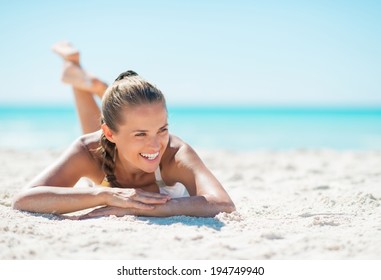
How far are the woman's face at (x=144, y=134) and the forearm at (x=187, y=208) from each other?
0.29m

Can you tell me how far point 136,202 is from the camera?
99.8 inches

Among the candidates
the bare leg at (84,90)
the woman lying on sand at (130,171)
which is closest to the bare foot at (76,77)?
the bare leg at (84,90)

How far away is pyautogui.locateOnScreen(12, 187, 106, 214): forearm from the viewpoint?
259cm

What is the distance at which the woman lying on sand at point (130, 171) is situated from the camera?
257 cm

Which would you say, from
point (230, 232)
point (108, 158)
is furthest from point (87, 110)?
point (230, 232)

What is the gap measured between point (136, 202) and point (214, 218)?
0.46 meters

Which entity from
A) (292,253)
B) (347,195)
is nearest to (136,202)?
(292,253)

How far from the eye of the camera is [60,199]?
261 cm

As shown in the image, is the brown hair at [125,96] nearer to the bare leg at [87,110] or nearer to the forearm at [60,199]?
the forearm at [60,199]

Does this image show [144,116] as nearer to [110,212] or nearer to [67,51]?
[110,212]

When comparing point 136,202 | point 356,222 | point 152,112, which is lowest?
point 356,222

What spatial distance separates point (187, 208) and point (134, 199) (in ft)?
1.03

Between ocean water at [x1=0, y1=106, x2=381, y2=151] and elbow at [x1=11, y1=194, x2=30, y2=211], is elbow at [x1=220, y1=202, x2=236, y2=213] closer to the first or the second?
elbow at [x1=11, y1=194, x2=30, y2=211]

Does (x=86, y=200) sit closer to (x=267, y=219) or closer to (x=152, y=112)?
(x=152, y=112)
